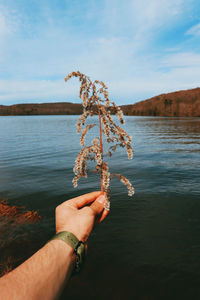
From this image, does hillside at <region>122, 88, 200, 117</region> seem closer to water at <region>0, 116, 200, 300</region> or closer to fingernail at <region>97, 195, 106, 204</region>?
water at <region>0, 116, 200, 300</region>

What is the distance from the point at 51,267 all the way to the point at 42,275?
0.13 meters

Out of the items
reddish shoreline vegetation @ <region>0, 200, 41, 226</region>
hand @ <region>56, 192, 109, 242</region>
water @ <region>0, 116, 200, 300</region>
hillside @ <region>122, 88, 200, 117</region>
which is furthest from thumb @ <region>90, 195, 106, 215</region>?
hillside @ <region>122, 88, 200, 117</region>

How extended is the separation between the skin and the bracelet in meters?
0.05

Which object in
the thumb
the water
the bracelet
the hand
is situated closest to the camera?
the bracelet

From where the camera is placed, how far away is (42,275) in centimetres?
197

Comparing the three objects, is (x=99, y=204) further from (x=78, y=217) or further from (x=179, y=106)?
(x=179, y=106)

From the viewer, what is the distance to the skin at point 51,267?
69.1 inches

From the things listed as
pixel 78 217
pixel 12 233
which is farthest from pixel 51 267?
pixel 12 233

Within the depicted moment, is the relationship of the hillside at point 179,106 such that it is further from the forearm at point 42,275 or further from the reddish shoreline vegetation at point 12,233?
the forearm at point 42,275

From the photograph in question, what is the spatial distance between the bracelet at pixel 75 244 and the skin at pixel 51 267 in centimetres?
5

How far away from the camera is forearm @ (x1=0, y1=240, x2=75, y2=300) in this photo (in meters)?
1.73

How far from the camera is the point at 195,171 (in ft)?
54.1

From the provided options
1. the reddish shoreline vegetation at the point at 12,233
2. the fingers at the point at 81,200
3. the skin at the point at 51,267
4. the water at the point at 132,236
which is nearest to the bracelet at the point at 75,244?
the skin at the point at 51,267

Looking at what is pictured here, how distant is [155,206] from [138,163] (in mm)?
9614
